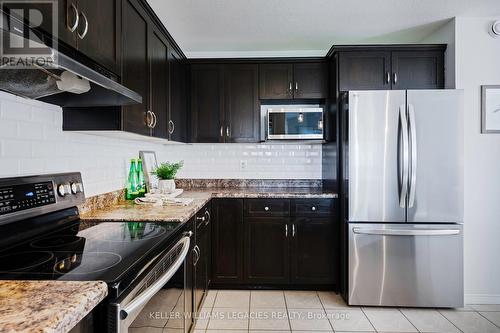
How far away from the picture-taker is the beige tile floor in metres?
2.16

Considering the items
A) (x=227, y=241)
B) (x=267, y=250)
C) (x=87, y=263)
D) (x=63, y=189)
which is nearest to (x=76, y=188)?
(x=63, y=189)

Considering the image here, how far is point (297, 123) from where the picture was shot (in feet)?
9.56

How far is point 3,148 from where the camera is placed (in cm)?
128

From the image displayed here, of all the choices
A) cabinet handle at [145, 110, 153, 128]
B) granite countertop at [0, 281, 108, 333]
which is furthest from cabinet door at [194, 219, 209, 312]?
granite countertop at [0, 281, 108, 333]

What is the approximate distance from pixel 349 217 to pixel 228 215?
109 centimetres

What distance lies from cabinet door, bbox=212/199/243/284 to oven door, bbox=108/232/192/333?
41.6 inches

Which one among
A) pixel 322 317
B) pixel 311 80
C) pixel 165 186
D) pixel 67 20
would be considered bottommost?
pixel 322 317

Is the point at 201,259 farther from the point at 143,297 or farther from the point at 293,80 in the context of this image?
the point at 293,80

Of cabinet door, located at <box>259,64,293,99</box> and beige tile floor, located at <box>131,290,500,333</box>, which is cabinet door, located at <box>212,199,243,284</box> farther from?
cabinet door, located at <box>259,64,293,99</box>

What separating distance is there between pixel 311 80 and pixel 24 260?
2.77 m

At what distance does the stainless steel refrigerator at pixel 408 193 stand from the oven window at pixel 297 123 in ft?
1.62

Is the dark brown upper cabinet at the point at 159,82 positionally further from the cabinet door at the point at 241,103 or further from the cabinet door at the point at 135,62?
the cabinet door at the point at 241,103

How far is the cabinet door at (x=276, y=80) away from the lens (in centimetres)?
306

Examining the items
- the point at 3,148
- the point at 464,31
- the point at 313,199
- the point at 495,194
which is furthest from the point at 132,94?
the point at 495,194
